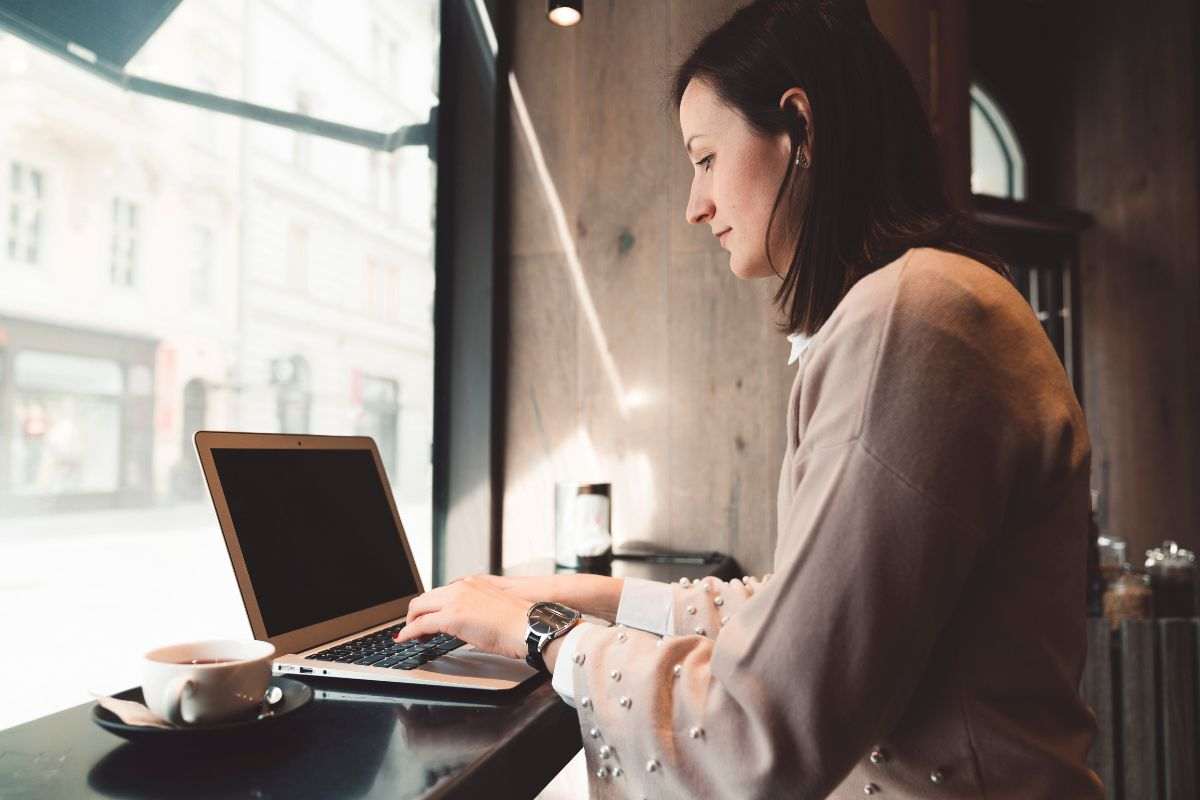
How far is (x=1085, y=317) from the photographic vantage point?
351 cm

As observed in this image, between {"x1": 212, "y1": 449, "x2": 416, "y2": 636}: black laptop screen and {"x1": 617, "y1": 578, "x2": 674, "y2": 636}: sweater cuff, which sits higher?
{"x1": 212, "y1": 449, "x2": 416, "y2": 636}: black laptop screen

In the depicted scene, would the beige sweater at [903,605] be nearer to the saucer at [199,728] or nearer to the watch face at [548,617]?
the watch face at [548,617]

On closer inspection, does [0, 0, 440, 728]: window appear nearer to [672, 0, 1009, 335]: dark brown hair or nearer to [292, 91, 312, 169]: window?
[292, 91, 312, 169]: window

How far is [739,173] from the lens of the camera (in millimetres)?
970

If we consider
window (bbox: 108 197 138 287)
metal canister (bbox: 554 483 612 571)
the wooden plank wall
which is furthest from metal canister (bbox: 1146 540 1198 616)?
window (bbox: 108 197 138 287)

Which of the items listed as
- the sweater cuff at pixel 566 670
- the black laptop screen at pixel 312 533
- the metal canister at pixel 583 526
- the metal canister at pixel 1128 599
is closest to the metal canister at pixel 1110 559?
the metal canister at pixel 1128 599

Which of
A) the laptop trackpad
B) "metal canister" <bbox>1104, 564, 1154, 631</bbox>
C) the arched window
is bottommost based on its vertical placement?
"metal canister" <bbox>1104, 564, 1154, 631</bbox>

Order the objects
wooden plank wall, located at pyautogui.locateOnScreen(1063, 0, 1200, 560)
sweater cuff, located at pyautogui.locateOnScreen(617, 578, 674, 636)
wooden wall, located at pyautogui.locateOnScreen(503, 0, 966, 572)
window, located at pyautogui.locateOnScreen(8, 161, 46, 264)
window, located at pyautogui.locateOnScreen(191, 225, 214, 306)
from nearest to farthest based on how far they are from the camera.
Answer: window, located at pyautogui.locateOnScreen(8, 161, 46, 264)
sweater cuff, located at pyautogui.locateOnScreen(617, 578, 674, 636)
window, located at pyautogui.locateOnScreen(191, 225, 214, 306)
wooden wall, located at pyautogui.locateOnScreen(503, 0, 966, 572)
wooden plank wall, located at pyautogui.locateOnScreen(1063, 0, 1200, 560)

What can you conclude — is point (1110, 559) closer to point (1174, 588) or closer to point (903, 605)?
point (1174, 588)

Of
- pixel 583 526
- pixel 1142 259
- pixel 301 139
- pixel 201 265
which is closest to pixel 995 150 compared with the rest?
pixel 1142 259

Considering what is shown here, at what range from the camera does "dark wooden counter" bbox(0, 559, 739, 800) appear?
2.24 ft

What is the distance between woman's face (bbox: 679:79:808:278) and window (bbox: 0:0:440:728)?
760 mm

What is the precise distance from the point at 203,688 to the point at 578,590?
54 centimetres

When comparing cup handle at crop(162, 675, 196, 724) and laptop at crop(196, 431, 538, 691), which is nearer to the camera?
cup handle at crop(162, 675, 196, 724)
